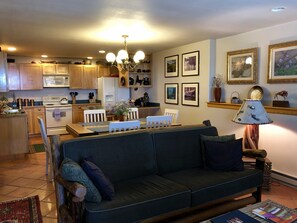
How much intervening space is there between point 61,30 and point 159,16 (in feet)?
5.39

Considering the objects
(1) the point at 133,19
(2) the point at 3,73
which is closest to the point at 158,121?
(1) the point at 133,19

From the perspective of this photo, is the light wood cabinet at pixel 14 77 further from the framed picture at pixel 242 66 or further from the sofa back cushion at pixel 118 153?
the framed picture at pixel 242 66

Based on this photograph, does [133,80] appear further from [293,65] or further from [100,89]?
[293,65]

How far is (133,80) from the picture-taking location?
669 cm

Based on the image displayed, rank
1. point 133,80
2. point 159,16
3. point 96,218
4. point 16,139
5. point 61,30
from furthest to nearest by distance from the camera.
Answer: point 133,80 < point 16,139 < point 61,30 < point 159,16 < point 96,218

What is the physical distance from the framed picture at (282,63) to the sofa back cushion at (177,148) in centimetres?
155

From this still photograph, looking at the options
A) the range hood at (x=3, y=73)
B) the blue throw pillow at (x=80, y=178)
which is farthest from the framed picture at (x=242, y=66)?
the range hood at (x=3, y=73)

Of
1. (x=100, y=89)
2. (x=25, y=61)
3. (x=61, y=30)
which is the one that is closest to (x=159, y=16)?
(x=61, y=30)

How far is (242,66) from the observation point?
4242 millimetres

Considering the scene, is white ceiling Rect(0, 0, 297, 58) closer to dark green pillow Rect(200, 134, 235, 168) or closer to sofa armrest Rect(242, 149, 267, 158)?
dark green pillow Rect(200, 134, 235, 168)

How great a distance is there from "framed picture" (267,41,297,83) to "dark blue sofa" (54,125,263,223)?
1.45m

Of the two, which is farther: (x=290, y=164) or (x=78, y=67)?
(x=78, y=67)

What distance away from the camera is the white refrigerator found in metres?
6.93

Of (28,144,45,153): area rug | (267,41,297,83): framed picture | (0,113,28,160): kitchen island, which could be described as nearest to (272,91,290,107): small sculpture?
(267,41,297,83): framed picture
